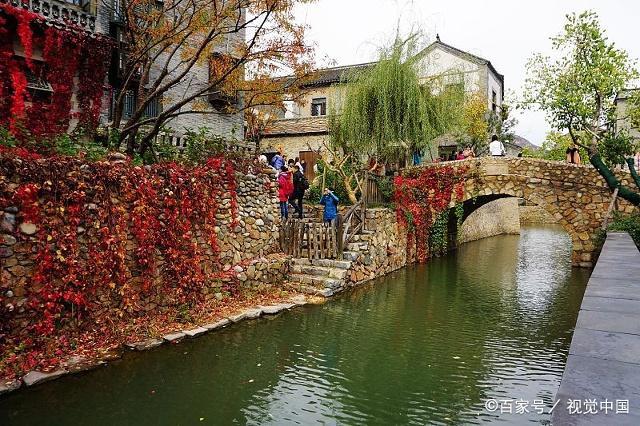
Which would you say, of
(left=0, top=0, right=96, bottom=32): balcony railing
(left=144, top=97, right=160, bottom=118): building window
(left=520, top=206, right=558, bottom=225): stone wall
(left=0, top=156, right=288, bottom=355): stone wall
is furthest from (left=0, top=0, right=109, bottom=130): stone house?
(left=520, top=206, right=558, bottom=225): stone wall

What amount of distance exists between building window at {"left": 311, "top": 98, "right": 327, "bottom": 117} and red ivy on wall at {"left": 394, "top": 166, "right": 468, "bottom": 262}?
863 centimetres

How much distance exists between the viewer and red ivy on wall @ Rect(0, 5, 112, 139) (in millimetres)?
10188

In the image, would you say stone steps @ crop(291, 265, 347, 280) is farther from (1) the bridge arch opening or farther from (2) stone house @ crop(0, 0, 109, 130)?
(1) the bridge arch opening

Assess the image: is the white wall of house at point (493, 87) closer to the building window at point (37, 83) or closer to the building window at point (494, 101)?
the building window at point (494, 101)

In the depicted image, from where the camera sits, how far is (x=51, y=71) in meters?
11.6

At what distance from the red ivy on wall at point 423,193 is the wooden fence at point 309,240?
406cm

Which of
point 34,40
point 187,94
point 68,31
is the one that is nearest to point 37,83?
point 34,40

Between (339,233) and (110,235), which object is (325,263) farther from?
(110,235)

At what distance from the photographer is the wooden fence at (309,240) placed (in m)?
11.2

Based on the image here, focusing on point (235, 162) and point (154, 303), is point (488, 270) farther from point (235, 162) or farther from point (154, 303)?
point (154, 303)

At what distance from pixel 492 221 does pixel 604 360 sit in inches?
905

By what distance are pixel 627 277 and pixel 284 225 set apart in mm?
7348

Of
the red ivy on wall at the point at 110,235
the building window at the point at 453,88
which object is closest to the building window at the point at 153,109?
the red ivy on wall at the point at 110,235

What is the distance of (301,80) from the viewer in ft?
35.4
